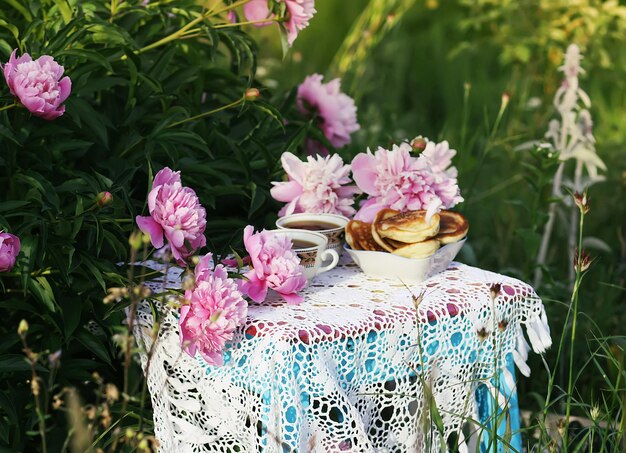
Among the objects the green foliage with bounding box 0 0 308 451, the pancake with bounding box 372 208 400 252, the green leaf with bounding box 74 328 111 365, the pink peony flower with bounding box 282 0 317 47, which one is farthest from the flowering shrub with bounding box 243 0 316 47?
the green leaf with bounding box 74 328 111 365

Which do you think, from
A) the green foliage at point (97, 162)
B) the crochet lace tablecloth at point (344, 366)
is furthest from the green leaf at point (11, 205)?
the crochet lace tablecloth at point (344, 366)

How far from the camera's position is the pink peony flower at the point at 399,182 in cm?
234

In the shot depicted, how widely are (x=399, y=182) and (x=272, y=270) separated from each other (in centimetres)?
45

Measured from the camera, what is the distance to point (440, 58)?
6.05 metres

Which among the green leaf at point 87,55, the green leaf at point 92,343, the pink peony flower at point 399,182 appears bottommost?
the green leaf at point 92,343

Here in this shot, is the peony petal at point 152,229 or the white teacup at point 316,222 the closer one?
the peony petal at point 152,229

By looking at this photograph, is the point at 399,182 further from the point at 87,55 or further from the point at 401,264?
the point at 87,55

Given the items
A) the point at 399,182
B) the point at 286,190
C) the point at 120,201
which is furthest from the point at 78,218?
the point at 399,182

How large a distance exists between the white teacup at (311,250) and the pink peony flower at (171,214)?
22 cm

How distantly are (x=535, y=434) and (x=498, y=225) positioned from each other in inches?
46.4

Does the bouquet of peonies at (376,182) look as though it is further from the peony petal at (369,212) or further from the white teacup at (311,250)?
the white teacup at (311,250)

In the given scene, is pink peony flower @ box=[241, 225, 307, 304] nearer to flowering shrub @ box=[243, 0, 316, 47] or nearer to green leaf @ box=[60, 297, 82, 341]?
green leaf @ box=[60, 297, 82, 341]

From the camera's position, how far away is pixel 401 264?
7.34 ft

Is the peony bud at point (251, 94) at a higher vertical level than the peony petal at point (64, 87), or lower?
lower
